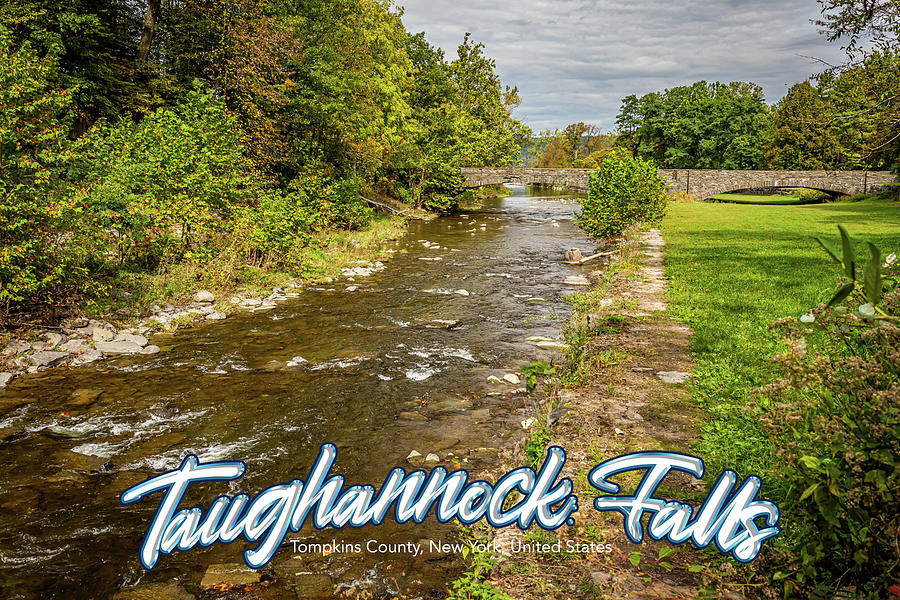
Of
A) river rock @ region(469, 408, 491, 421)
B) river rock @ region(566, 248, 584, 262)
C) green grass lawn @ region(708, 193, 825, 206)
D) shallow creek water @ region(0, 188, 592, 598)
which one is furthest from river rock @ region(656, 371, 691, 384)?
green grass lawn @ region(708, 193, 825, 206)

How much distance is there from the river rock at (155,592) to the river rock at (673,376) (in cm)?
502

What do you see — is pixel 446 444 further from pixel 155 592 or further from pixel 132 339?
pixel 132 339

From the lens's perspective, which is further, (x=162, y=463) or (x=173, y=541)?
(x=162, y=463)

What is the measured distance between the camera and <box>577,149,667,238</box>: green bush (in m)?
19.1

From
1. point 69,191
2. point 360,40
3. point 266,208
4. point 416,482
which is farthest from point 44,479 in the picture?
point 360,40

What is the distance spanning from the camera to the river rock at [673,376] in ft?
20.3

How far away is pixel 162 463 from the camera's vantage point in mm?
6012

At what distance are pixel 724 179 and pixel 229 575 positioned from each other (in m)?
51.5

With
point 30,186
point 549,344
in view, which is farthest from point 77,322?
point 549,344

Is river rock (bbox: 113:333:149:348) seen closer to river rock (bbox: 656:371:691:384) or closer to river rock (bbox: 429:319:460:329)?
river rock (bbox: 429:319:460:329)

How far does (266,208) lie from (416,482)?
12.6 m

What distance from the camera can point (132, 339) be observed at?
992 cm

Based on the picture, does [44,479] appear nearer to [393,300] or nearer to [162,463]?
[162,463]

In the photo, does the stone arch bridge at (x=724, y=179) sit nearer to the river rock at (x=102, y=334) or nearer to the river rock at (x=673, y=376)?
the river rock at (x=102, y=334)
